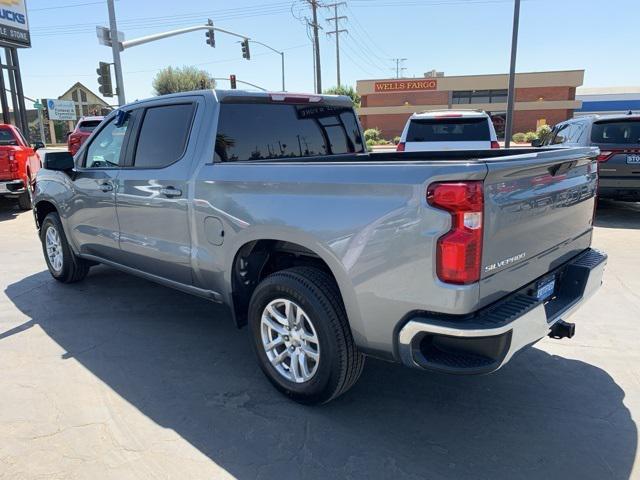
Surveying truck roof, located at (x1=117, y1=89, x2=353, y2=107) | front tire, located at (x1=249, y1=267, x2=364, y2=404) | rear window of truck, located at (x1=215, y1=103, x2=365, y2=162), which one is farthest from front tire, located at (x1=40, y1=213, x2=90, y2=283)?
front tire, located at (x1=249, y1=267, x2=364, y2=404)

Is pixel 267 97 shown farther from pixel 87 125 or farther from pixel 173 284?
pixel 87 125

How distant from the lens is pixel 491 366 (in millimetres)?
2453

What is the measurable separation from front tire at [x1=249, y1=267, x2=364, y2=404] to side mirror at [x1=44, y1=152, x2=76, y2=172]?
275 centimetres

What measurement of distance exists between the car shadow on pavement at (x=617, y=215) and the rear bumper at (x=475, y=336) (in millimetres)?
6915

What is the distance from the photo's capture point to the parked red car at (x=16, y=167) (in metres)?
10.5

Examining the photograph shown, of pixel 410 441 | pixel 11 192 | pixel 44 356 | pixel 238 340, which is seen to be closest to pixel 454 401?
pixel 410 441

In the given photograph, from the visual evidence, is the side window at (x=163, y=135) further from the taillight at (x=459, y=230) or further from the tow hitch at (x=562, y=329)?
the tow hitch at (x=562, y=329)

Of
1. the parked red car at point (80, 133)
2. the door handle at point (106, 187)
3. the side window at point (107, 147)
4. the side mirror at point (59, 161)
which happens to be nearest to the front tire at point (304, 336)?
the door handle at point (106, 187)

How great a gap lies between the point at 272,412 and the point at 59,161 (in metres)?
3.33

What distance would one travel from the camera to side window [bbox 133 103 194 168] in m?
3.91

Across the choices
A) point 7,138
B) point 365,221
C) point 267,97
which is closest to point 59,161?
point 267,97

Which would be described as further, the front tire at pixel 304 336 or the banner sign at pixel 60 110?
the banner sign at pixel 60 110

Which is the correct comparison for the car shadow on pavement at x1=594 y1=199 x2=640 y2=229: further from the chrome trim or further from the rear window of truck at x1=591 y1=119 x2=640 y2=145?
the chrome trim

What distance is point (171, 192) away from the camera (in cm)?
384
